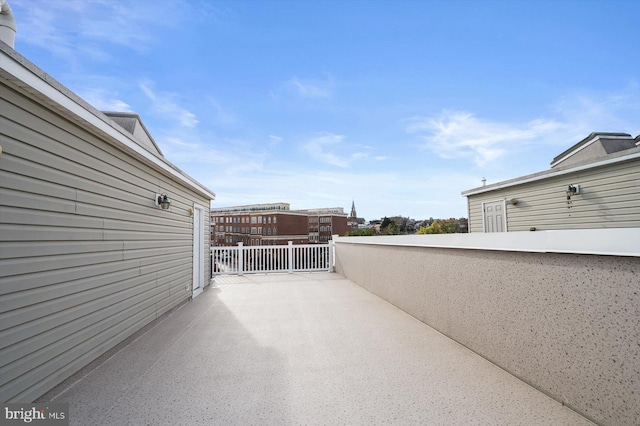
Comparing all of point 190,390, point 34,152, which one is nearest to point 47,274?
point 34,152

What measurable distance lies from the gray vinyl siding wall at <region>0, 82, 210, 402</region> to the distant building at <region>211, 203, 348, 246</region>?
48.5 meters

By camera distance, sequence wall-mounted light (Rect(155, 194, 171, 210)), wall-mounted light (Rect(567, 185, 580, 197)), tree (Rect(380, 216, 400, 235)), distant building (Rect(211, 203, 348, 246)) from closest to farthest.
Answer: wall-mounted light (Rect(155, 194, 171, 210)), wall-mounted light (Rect(567, 185, 580, 197)), tree (Rect(380, 216, 400, 235)), distant building (Rect(211, 203, 348, 246))

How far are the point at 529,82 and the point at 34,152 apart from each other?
8836mm

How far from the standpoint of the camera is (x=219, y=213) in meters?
61.8

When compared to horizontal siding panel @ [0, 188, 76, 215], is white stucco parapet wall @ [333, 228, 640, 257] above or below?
below

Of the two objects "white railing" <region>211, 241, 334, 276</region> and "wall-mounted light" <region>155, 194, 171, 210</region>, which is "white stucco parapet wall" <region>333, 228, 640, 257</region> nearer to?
"wall-mounted light" <region>155, 194, 171, 210</region>

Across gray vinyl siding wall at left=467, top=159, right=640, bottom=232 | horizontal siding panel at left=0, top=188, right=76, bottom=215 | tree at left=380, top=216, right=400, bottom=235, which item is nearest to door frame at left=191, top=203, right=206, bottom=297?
horizontal siding panel at left=0, top=188, right=76, bottom=215

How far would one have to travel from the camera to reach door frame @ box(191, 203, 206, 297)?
21.2ft

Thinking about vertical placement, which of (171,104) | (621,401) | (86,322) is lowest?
(621,401)

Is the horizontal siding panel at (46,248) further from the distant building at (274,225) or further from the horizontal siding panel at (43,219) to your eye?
the distant building at (274,225)

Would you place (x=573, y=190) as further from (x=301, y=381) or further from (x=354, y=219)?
(x=354, y=219)

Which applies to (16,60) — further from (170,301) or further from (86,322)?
(170,301)

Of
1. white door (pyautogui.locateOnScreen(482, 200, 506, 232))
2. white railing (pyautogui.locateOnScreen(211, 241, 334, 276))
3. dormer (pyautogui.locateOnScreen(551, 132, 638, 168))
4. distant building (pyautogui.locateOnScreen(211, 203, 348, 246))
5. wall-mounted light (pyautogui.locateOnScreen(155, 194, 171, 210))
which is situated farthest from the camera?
distant building (pyautogui.locateOnScreen(211, 203, 348, 246))

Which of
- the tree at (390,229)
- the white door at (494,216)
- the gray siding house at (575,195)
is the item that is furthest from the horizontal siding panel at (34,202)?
the tree at (390,229)
